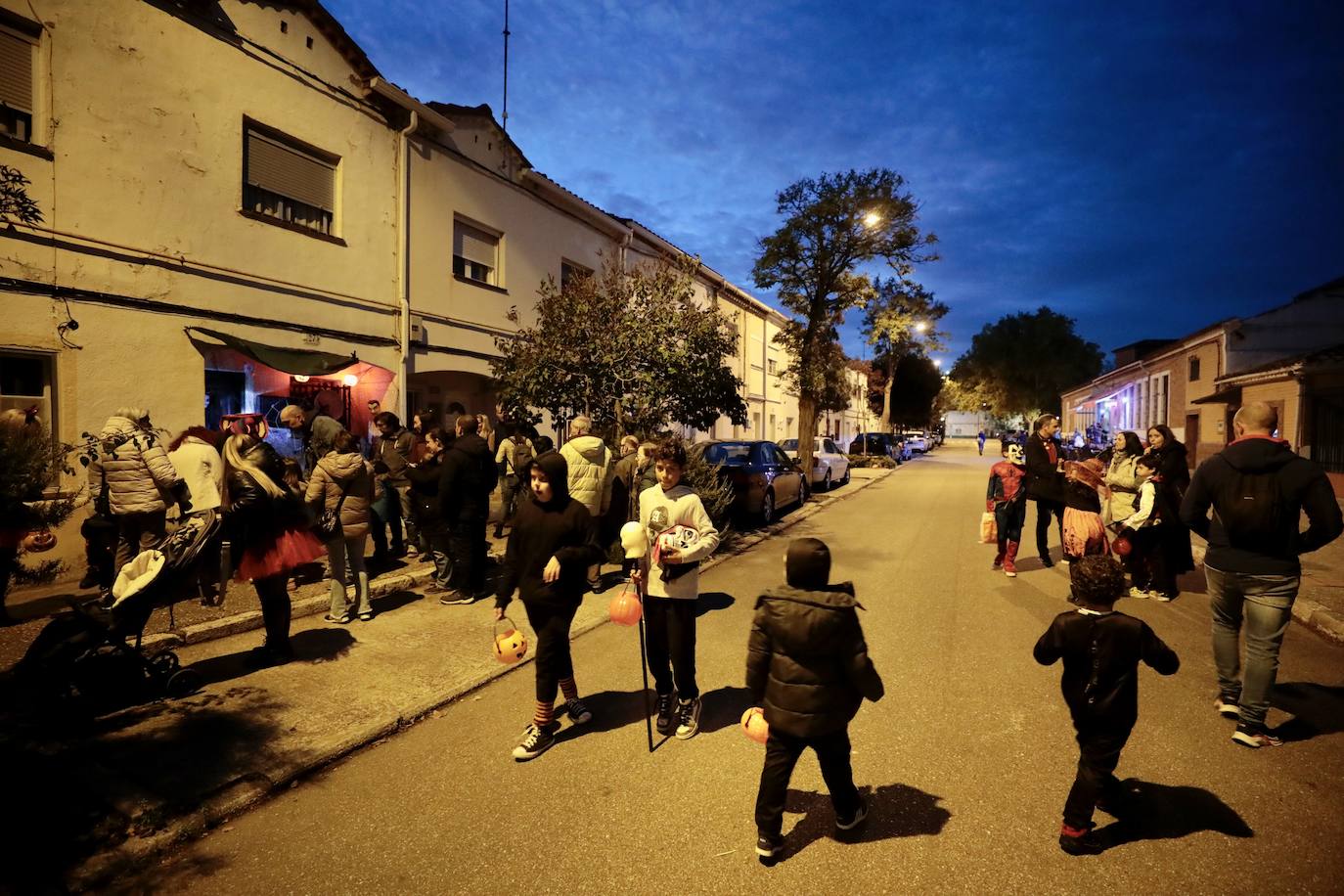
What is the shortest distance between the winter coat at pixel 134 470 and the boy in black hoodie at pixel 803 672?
17.9 ft

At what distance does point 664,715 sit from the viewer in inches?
161

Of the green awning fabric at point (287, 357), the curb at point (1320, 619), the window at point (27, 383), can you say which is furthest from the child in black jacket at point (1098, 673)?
the window at point (27, 383)

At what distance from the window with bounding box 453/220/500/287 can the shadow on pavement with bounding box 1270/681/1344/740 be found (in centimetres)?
1280

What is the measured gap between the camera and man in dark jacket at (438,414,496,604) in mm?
6750

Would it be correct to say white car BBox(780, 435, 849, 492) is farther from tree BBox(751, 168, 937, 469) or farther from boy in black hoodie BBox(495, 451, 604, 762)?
boy in black hoodie BBox(495, 451, 604, 762)

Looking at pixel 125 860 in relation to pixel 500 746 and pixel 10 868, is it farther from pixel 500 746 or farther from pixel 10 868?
pixel 500 746

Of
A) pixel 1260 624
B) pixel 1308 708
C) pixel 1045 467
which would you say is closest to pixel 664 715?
pixel 1260 624

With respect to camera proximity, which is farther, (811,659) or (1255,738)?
(1255,738)

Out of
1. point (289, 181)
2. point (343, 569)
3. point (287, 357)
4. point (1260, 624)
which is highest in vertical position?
point (289, 181)

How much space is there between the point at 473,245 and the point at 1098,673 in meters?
12.9

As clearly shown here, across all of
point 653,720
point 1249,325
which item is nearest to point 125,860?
point 653,720

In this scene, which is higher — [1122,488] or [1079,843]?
[1122,488]

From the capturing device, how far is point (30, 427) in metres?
6.72

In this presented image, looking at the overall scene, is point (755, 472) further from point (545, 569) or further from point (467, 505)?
point (545, 569)
